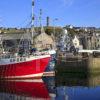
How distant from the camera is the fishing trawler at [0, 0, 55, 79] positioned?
193 feet

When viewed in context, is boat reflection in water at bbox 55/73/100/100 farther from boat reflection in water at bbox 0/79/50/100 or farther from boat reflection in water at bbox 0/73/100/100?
boat reflection in water at bbox 0/79/50/100

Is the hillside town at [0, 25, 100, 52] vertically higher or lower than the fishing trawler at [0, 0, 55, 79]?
higher

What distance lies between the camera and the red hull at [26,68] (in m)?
59.1

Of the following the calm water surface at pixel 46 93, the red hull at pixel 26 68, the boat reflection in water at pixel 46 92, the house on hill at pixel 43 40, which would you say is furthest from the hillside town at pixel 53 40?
the calm water surface at pixel 46 93

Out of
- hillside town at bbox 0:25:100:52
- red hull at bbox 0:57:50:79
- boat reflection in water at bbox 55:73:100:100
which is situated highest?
hillside town at bbox 0:25:100:52

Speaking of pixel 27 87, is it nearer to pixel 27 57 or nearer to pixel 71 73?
pixel 27 57

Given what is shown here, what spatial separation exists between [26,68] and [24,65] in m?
0.55

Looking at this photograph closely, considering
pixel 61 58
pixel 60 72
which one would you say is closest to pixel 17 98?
pixel 60 72

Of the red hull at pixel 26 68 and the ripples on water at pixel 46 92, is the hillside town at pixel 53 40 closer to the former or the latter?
the red hull at pixel 26 68

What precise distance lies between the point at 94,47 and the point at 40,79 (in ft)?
206

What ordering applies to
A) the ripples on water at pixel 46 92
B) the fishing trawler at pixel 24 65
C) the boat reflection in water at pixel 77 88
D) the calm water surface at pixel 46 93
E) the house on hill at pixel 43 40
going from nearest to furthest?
the calm water surface at pixel 46 93
the ripples on water at pixel 46 92
the boat reflection in water at pixel 77 88
the fishing trawler at pixel 24 65
the house on hill at pixel 43 40

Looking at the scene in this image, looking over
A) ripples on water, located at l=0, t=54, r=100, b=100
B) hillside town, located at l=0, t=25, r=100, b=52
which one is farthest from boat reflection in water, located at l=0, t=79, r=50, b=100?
hillside town, located at l=0, t=25, r=100, b=52

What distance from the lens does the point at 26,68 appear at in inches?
2338

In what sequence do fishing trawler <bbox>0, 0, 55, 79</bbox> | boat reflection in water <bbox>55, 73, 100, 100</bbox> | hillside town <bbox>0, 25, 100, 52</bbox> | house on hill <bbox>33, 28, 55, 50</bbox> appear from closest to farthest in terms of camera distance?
boat reflection in water <bbox>55, 73, 100, 100</bbox>, fishing trawler <bbox>0, 0, 55, 79</bbox>, hillside town <bbox>0, 25, 100, 52</bbox>, house on hill <bbox>33, 28, 55, 50</bbox>
